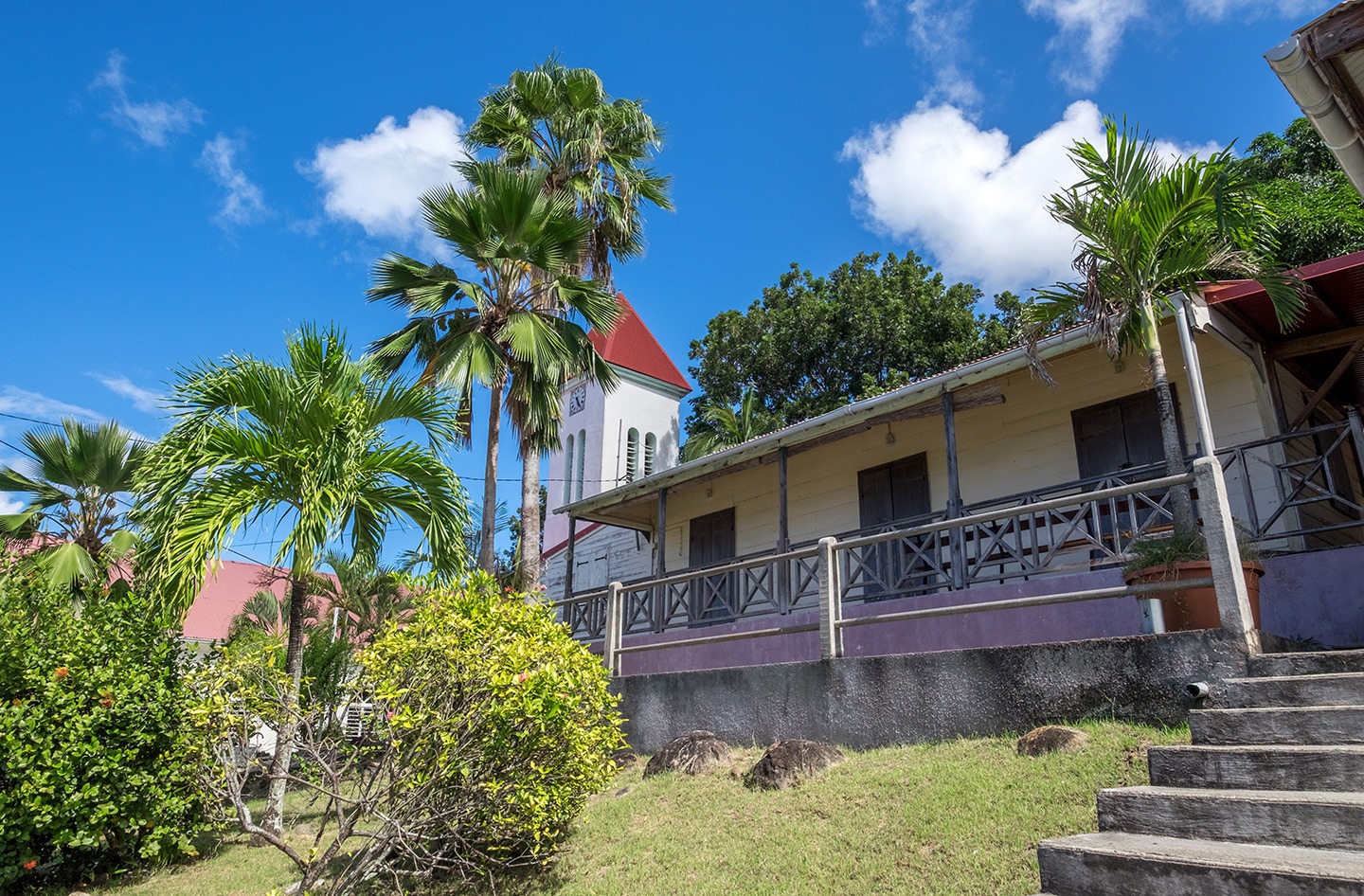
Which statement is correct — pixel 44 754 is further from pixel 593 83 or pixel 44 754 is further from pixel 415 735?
pixel 593 83

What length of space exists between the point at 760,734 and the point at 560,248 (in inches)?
293

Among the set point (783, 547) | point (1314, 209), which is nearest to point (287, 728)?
point (783, 547)

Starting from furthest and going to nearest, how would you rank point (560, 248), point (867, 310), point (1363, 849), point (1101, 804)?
point (867, 310)
point (560, 248)
point (1101, 804)
point (1363, 849)

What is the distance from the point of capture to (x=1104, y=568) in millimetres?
9047

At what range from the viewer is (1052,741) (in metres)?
5.81

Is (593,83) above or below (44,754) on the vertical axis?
above

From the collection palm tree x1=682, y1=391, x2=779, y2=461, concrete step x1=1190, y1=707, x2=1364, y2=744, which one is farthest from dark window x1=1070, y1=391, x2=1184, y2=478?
palm tree x1=682, y1=391, x2=779, y2=461

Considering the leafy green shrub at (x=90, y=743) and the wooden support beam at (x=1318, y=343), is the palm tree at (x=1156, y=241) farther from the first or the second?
the leafy green shrub at (x=90, y=743)

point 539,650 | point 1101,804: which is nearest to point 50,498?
point 539,650

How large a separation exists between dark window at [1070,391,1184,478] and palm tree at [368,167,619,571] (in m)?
6.79

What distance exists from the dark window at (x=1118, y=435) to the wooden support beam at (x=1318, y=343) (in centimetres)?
130

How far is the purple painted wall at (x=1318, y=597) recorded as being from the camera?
7.53 meters

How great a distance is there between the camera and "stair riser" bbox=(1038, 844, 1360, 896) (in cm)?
310

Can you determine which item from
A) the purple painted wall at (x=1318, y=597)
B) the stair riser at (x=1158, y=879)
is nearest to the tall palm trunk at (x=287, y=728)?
the stair riser at (x=1158, y=879)
